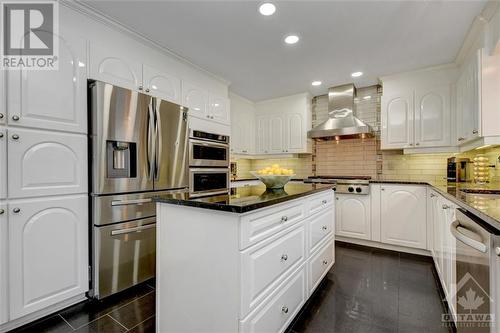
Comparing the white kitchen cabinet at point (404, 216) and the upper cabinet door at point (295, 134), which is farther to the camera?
the upper cabinet door at point (295, 134)

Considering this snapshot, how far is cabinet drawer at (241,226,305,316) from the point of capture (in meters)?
1.11

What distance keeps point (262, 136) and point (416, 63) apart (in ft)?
8.56

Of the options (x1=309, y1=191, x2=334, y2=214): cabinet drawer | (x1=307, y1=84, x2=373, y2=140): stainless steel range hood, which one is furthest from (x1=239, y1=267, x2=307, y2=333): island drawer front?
(x1=307, y1=84, x2=373, y2=140): stainless steel range hood

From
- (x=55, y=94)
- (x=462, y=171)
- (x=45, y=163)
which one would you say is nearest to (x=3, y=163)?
(x=45, y=163)

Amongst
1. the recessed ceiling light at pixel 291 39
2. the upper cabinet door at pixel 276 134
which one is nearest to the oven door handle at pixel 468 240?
the recessed ceiling light at pixel 291 39

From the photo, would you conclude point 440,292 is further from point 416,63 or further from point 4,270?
point 4,270

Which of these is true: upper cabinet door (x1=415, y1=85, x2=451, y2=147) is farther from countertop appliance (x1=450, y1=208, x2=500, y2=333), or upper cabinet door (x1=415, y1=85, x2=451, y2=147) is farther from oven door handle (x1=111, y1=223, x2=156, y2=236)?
oven door handle (x1=111, y1=223, x2=156, y2=236)

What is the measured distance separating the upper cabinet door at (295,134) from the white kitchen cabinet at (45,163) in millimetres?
3172

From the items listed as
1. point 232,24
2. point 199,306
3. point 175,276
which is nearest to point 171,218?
point 175,276

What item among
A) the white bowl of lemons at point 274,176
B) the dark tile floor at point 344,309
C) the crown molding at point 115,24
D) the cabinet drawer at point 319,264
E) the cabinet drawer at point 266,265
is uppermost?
the crown molding at point 115,24

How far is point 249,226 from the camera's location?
1.14 meters

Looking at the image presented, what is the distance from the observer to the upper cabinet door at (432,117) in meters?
2.93

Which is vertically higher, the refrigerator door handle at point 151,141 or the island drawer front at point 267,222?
the refrigerator door handle at point 151,141

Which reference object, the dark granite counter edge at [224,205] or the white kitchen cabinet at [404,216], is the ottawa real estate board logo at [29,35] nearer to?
the dark granite counter edge at [224,205]
